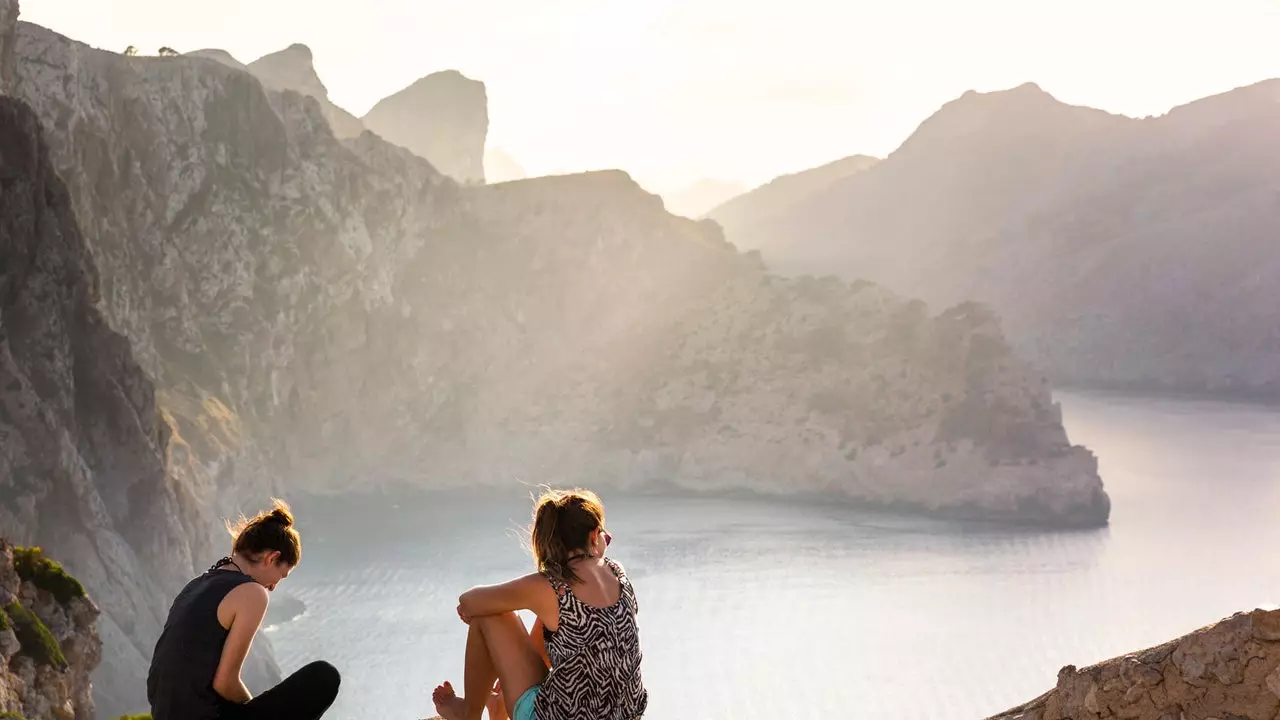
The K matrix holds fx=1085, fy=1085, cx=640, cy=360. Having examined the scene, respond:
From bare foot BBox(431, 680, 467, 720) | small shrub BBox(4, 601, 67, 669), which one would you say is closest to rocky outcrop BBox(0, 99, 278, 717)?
small shrub BBox(4, 601, 67, 669)

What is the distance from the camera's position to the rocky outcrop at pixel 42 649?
659 inches

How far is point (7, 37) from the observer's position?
46312mm

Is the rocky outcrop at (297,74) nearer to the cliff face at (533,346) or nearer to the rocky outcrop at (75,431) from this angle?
the cliff face at (533,346)

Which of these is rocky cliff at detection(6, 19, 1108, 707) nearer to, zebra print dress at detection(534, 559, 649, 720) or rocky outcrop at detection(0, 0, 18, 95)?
rocky outcrop at detection(0, 0, 18, 95)

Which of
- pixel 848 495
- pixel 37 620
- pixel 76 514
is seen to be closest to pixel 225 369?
pixel 76 514

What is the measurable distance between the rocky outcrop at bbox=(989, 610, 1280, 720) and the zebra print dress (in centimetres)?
251

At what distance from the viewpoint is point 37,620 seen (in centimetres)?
1869

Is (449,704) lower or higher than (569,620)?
lower

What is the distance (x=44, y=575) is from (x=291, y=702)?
17643mm

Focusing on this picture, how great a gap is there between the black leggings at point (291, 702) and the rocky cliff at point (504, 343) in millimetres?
65489

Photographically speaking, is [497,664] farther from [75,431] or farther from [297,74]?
[297,74]

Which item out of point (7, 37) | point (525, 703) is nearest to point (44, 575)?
point (525, 703)

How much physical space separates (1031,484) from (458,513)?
51.1m

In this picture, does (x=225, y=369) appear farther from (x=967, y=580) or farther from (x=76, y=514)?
(x=967, y=580)
